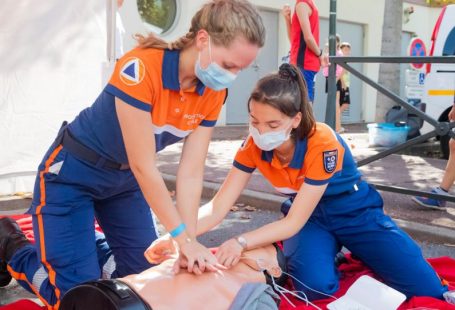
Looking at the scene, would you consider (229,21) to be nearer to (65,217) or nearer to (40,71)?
(65,217)

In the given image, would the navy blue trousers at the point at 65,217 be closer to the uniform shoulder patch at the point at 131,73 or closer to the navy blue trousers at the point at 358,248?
the uniform shoulder patch at the point at 131,73

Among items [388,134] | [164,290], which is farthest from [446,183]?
[388,134]

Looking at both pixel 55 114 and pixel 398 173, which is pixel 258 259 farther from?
pixel 398 173

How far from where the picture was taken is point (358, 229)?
301 centimetres

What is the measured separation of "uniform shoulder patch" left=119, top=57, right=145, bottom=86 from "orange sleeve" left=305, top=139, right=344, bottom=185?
3.16 ft

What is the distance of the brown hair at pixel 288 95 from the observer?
2.63 metres

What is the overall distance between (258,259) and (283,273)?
A: 0.31 meters

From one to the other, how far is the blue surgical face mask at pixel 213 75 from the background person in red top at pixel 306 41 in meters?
3.37

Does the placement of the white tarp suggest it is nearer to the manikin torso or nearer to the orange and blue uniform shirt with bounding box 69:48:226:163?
the orange and blue uniform shirt with bounding box 69:48:226:163

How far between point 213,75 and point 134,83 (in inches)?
12.2

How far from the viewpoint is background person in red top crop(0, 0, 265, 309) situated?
2.25 metres

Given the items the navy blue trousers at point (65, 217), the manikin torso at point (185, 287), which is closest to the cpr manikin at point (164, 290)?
the manikin torso at point (185, 287)

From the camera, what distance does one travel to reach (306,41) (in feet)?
18.5

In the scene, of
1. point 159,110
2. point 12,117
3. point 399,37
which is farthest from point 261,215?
point 399,37
